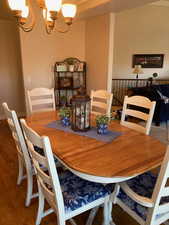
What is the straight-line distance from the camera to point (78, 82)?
4.82 metres

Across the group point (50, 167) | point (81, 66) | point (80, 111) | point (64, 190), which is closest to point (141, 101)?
point (80, 111)

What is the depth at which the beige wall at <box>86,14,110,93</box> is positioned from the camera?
13.3ft

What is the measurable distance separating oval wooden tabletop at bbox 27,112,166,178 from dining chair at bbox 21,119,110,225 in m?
0.18

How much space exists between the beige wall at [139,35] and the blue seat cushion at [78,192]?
6.32 meters

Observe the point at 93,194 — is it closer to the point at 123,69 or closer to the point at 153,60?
the point at 123,69

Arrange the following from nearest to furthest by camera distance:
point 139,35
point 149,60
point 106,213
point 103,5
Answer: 1. point 106,213
2. point 103,5
3. point 139,35
4. point 149,60

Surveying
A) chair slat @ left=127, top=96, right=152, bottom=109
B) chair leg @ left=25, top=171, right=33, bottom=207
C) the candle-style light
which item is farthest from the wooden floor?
chair slat @ left=127, top=96, right=152, bottom=109

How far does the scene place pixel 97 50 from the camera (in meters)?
4.36

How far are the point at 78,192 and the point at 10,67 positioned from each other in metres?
4.18

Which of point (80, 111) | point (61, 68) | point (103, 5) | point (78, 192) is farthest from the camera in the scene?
point (61, 68)

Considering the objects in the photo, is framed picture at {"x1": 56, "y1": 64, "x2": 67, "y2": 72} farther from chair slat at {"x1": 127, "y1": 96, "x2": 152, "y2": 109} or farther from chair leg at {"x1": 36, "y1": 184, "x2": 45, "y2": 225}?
chair leg at {"x1": 36, "y1": 184, "x2": 45, "y2": 225}

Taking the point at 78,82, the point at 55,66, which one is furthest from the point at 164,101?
the point at 55,66

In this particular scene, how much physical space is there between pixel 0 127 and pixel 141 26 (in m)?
6.01

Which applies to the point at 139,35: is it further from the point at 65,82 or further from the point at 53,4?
the point at 53,4
